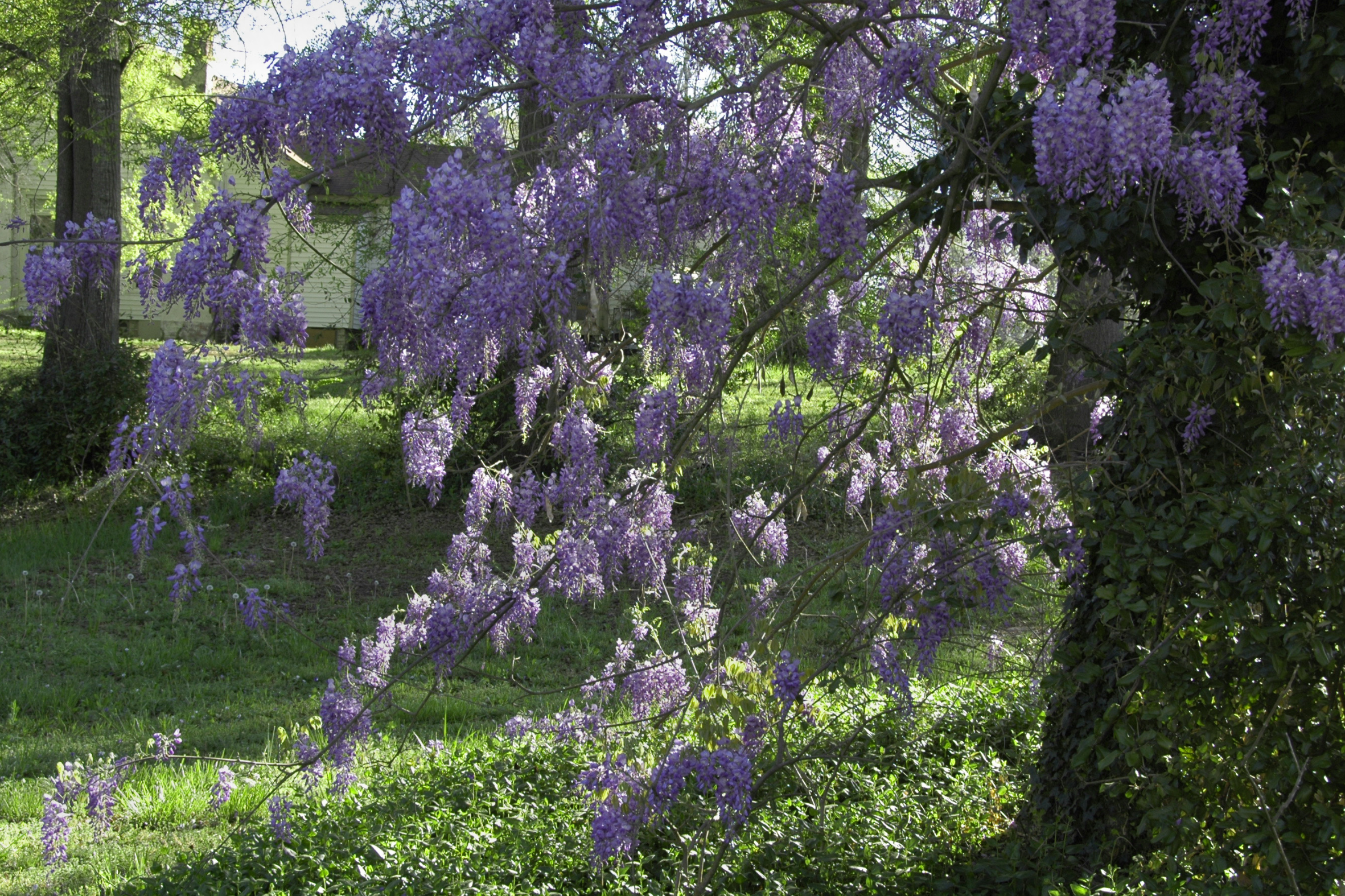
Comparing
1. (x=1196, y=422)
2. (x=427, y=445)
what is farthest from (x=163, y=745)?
(x=1196, y=422)

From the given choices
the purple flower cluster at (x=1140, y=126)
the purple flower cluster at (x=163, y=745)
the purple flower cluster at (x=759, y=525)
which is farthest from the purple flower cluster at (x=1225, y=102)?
the purple flower cluster at (x=163, y=745)

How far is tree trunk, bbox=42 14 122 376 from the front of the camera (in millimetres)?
9508

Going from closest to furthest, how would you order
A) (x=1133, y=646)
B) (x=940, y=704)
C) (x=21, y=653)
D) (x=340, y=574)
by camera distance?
(x=1133, y=646)
(x=940, y=704)
(x=21, y=653)
(x=340, y=574)

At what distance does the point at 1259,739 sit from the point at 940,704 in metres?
2.72

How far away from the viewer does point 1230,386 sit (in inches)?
96.6

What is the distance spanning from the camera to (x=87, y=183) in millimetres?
9844

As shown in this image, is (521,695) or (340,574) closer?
(521,695)

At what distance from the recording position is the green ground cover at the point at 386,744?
351 centimetres

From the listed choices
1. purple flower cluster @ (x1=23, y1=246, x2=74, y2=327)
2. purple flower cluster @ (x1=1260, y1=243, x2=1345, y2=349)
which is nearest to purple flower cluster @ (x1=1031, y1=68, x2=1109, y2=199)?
purple flower cluster @ (x1=1260, y1=243, x2=1345, y2=349)

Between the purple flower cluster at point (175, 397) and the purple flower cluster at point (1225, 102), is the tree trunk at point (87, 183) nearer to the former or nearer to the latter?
the purple flower cluster at point (175, 397)

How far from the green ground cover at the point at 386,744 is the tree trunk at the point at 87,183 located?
1686 mm

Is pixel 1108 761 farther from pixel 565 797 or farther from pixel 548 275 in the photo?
pixel 565 797

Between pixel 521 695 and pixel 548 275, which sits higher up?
pixel 548 275

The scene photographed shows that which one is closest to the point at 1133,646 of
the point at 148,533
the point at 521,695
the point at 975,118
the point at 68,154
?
the point at 975,118
